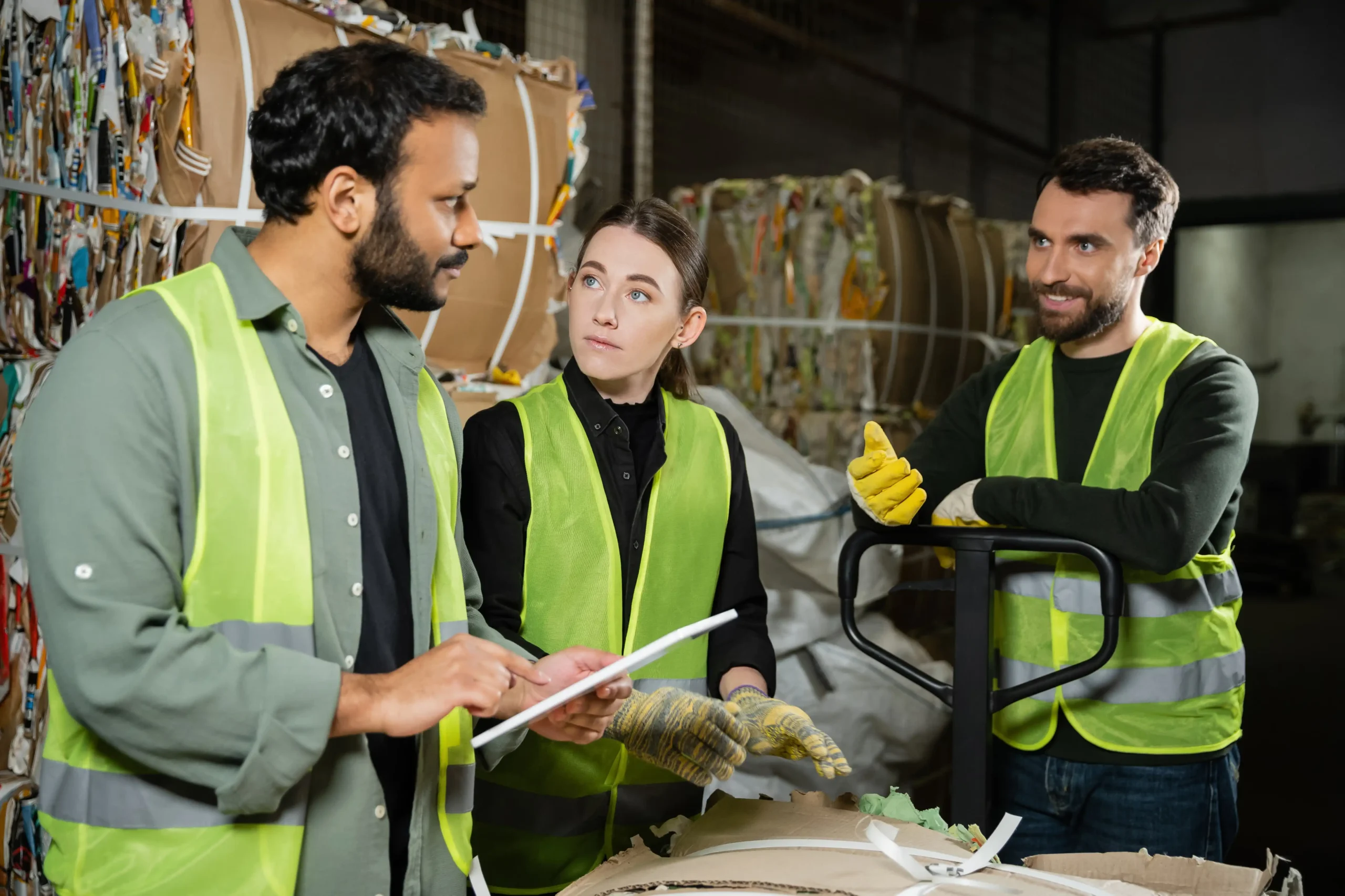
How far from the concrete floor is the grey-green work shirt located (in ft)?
10.6

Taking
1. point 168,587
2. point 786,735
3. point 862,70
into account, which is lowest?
point 786,735

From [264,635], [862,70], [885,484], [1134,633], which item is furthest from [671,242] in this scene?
[862,70]

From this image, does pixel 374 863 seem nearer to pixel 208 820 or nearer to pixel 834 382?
pixel 208 820

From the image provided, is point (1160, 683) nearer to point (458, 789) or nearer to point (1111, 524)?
point (1111, 524)

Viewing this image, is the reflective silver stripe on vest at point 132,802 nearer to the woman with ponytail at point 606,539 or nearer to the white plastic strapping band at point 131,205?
the woman with ponytail at point 606,539

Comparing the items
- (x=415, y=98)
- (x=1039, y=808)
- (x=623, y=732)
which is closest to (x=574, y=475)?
(x=623, y=732)

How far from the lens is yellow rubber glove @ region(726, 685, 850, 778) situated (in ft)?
4.84

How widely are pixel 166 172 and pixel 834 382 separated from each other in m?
2.49

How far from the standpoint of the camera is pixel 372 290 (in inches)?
50.9

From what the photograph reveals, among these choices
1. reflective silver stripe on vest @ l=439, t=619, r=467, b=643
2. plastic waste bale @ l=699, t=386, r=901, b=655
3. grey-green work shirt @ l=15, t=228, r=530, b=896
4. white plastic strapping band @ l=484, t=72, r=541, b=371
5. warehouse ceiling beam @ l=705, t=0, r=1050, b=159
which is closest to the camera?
grey-green work shirt @ l=15, t=228, r=530, b=896

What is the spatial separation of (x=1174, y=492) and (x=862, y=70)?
3.96 m

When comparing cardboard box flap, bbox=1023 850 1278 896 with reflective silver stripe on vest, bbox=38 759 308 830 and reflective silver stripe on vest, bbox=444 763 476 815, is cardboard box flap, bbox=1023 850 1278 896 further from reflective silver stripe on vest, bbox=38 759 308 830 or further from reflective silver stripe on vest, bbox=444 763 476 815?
reflective silver stripe on vest, bbox=38 759 308 830

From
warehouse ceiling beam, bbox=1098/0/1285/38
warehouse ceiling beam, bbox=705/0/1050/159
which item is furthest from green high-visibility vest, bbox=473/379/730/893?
warehouse ceiling beam, bbox=1098/0/1285/38

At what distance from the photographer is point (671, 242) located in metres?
A: 1.86
